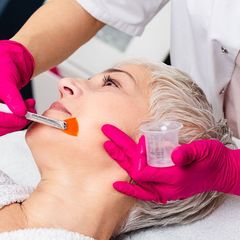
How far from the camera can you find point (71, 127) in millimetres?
1246

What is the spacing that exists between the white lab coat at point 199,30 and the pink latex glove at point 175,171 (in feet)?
1.24

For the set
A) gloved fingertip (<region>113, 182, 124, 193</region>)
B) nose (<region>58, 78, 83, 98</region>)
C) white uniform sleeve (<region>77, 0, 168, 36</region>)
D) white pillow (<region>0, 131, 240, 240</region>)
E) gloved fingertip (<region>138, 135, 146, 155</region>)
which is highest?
white uniform sleeve (<region>77, 0, 168, 36</region>)

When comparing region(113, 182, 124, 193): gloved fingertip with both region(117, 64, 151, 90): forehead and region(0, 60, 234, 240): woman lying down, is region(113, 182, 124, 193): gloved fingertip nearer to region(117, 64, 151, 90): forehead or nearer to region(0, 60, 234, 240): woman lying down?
region(0, 60, 234, 240): woman lying down

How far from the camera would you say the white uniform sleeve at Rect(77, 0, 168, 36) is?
165cm

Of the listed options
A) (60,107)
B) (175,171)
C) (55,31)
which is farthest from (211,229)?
(55,31)

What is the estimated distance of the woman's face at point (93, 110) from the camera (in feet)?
4.07

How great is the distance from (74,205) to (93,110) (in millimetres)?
238

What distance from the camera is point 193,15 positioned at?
1.55 metres

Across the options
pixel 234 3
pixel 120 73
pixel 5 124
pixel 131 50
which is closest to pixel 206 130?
pixel 120 73

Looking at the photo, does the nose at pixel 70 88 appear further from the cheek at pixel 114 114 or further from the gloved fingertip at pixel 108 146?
the gloved fingertip at pixel 108 146

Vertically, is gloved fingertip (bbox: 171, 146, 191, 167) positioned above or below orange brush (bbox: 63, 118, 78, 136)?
above

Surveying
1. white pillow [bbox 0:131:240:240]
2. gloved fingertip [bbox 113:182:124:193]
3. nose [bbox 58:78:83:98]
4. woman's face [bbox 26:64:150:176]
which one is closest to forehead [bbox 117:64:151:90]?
woman's face [bbox 26:64:150:176]

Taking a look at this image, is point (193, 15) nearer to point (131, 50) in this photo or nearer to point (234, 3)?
point (234, 3)

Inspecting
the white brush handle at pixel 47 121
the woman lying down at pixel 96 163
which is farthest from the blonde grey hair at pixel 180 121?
the white brush handle at pixel 47 121
